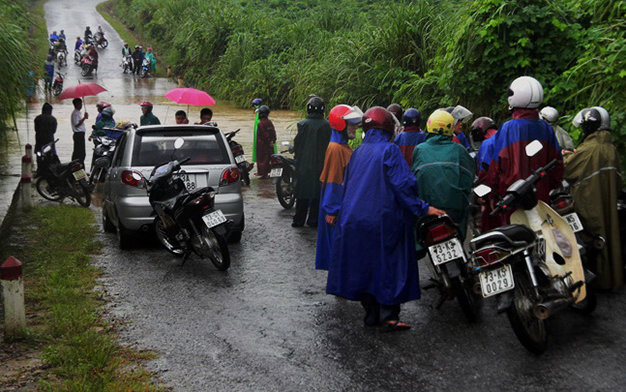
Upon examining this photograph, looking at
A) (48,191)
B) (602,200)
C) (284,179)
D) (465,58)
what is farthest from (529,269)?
(48,191)

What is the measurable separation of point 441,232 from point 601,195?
1955 mm

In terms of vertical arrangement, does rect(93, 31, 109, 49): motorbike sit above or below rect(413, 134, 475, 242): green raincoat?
above

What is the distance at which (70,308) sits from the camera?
259 inches

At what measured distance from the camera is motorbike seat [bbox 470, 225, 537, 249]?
209 inches

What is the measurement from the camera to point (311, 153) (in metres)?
10.5

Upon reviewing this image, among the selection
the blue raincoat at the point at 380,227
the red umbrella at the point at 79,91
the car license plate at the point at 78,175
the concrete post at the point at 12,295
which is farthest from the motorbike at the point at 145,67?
the blue raincoat at the point at 380,227

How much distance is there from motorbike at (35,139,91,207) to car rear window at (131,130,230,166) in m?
3.69

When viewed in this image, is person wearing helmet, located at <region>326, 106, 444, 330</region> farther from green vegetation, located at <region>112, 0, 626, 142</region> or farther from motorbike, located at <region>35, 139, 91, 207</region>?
motorbike, located at <region>35, 139, 91, 207</region>

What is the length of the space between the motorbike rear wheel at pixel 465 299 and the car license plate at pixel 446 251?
0.24 m

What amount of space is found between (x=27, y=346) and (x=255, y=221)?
568cm

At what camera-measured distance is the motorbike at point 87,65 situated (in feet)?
132

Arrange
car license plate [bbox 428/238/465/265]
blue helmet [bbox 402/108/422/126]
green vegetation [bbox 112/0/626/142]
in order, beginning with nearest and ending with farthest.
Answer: car license plate [bbox 428/238/465/265]
blue helmet [bbox 402/108/422/126]
green vegetation [bbox 112/0/626/142]

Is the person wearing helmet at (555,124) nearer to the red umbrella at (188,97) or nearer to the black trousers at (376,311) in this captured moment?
the black trousers at (376,311)

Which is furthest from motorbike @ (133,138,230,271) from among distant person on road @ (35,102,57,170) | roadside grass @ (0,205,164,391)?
distant person on road @ (35,102,57,170)
